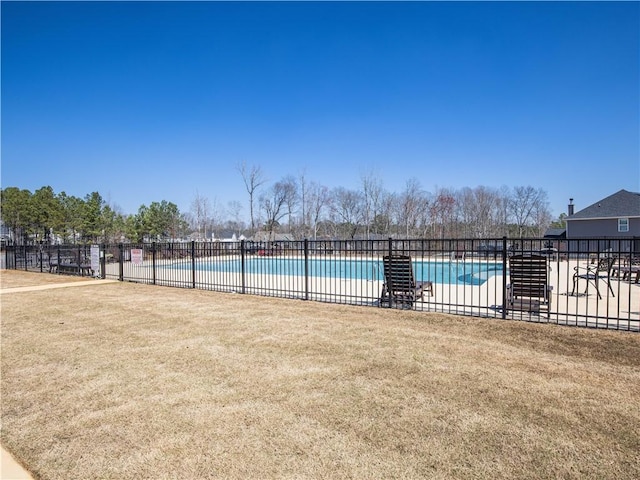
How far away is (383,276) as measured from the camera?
13.9 meters

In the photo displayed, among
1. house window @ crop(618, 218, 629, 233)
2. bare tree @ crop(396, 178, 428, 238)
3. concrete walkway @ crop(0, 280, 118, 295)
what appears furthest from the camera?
bare tree @ crop(396, 178, 428, 238)

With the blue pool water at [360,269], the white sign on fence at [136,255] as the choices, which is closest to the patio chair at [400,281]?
the blue pool water at [360,269]

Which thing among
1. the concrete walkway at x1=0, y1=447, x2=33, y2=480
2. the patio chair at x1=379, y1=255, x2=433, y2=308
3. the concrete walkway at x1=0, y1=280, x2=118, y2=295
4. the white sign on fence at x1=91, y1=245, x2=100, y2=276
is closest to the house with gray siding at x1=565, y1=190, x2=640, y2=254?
the patio chair at x1=379, y1=255, x2=433, y2=308

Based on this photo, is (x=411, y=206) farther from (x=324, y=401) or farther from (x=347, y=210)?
(x=324, y=401)

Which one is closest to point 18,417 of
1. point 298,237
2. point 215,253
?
point 215,253

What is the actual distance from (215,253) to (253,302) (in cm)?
334

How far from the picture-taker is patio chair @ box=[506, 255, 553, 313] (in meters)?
7.18

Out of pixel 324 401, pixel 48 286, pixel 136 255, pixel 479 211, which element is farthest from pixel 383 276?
pixel 479 211

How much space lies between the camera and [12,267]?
69.0 ft

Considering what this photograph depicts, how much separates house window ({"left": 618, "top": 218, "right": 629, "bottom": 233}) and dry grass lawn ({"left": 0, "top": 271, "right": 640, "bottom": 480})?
102 ft

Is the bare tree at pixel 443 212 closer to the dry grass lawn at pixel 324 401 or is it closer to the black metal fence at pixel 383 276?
the black metal fence at pixel 383 276

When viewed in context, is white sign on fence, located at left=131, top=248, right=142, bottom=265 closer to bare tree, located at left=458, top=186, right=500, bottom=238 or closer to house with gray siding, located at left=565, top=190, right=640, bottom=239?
house with gray siding, located at left=565, top=190, right=640, bottom=239

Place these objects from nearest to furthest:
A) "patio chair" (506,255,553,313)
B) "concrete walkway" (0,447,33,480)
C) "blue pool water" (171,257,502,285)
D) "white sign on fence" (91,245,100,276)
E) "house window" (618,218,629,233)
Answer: "concrete walkway" (0,447,33,480)
"patio chair" (506,255,553,313)
"blue pool water" (171,257,502,285)
"white sign on fence" (91,245,100,276)
"house window" (618,218,629,233)

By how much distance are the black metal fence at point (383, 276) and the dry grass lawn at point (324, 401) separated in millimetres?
1235
